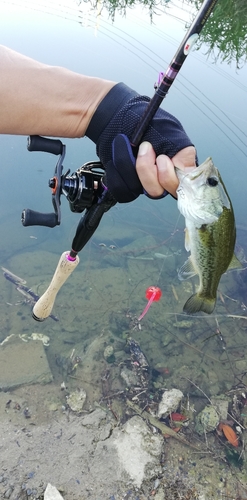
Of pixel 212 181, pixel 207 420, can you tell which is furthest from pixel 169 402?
pixel 212 181

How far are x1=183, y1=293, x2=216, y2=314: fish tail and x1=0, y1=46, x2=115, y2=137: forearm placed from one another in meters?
1.10

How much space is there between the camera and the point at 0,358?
3.42m

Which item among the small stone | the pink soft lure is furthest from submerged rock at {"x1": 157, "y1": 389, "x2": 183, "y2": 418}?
the pink soft lure

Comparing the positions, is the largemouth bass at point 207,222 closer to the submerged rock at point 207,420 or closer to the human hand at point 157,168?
the human hand at point 157,168

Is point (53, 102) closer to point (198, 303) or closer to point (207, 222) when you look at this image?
point (207, 222)

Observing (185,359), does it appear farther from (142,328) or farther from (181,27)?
(181,27)

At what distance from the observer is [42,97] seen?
5.98 feet

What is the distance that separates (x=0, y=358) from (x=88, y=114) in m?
2.42

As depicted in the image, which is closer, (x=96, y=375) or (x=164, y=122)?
(x=164, y=122)

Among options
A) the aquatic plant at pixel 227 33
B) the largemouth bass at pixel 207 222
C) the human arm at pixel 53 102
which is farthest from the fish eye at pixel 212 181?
the aquatic plant at pixel 227 33

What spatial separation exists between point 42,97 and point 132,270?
9.54ft

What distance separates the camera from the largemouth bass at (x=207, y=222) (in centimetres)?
161

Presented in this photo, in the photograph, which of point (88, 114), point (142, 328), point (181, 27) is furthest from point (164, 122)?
point (181, 27)

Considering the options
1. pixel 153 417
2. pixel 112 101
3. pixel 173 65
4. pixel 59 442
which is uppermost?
pixel 173 65
